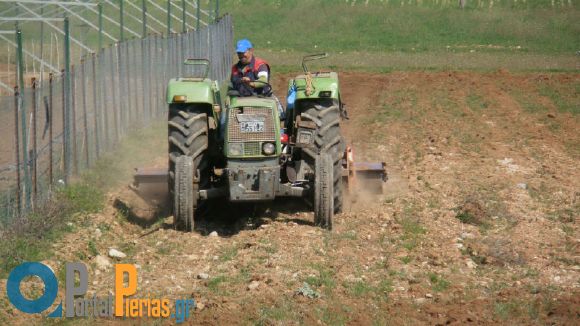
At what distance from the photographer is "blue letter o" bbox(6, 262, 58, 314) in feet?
28.9

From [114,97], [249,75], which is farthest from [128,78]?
[249,75]

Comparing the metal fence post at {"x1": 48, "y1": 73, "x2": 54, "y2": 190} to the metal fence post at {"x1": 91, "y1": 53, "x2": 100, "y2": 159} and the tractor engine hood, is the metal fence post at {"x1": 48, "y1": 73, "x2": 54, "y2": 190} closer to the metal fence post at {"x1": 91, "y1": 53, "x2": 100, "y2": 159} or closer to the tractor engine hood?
the tractor engine hood

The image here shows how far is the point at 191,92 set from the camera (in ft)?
38.3

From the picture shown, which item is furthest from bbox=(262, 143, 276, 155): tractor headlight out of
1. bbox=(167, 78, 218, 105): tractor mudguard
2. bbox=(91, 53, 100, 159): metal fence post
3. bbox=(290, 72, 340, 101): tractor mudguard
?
bbox=(91, 53, 100, 159): metal fence post

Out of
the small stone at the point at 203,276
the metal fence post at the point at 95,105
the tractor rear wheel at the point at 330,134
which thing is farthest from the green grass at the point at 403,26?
the small stone at the point at 203,276

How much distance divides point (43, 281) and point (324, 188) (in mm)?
3322

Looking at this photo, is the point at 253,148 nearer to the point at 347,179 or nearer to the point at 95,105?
the point at 347,179

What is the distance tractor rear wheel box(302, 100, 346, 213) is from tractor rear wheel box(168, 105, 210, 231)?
51.5 inches

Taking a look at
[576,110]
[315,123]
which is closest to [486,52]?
[576,110]

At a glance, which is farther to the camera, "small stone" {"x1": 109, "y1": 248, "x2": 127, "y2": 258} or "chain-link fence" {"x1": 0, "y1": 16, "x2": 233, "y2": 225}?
"chain-link fence" {"x1": 0, "y1": 16, "x2": 233, "y2": 225}

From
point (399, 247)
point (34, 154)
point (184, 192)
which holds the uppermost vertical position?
point (34, 154)

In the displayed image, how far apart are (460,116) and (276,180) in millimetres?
9715

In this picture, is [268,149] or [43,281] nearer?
[43,281]

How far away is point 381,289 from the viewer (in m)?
9.25
